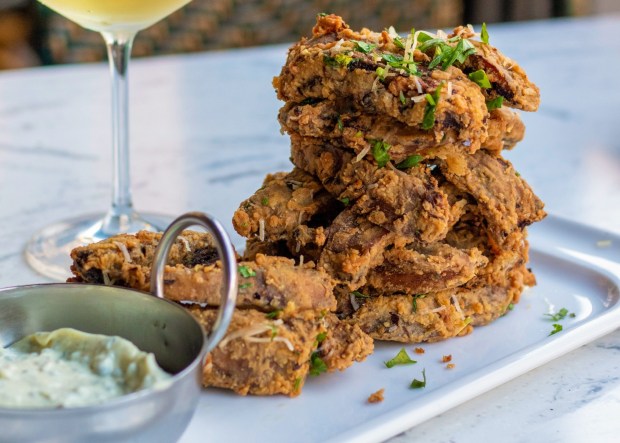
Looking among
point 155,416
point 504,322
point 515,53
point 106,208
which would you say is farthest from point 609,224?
point 515,53

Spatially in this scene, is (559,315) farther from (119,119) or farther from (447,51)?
(119,119)

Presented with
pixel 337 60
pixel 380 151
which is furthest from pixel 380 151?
pixel 337 60

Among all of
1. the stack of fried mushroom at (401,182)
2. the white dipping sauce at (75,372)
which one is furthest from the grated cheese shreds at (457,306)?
the white dipping sauce at (75,372)

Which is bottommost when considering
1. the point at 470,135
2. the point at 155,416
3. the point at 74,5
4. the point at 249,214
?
the point at 155,416

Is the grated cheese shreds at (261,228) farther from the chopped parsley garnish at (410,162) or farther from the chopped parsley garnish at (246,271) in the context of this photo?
the chopped parsley garnish at (410,162)

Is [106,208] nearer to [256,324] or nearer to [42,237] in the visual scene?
[42,237]

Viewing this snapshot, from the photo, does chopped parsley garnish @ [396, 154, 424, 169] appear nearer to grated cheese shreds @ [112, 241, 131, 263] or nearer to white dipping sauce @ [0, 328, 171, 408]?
grated cheese shreds @ [112, 241, 131, 263]

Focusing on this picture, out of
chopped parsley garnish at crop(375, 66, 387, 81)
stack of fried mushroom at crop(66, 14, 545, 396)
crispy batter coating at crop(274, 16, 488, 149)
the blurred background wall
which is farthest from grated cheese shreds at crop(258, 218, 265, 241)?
the blurred background wall
